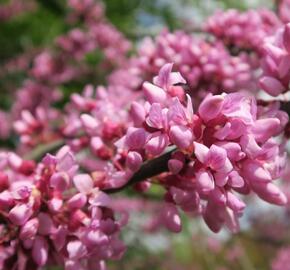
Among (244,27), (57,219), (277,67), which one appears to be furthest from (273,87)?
(244,27)

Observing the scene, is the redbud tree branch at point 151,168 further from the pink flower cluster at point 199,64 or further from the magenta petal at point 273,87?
the pink flower cluster at point 199,64

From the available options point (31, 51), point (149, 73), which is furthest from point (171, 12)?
point (149, 73)

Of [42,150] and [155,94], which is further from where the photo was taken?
[42,150]

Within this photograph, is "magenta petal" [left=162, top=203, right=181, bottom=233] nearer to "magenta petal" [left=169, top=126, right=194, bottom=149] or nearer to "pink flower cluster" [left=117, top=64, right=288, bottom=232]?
"pink flower cluster" [left=117, top=64, right=288, bottom=232]

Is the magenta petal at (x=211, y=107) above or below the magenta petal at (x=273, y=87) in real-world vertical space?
above

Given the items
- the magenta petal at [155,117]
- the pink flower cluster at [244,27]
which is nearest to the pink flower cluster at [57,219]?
the magenta petal at [155,117]

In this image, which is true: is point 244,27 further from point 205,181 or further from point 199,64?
point 205,181
